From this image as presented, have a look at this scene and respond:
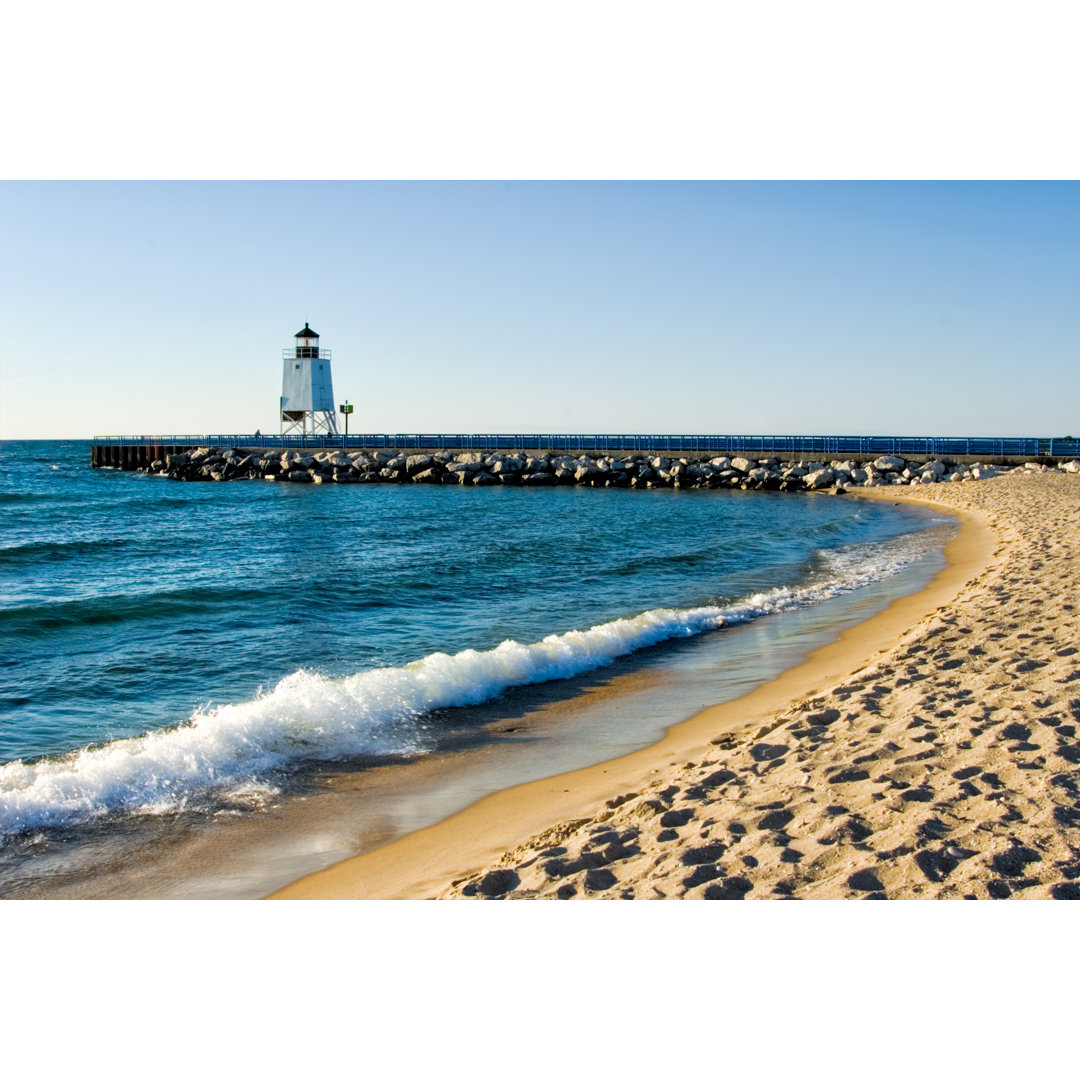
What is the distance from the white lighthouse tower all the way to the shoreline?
5352cm

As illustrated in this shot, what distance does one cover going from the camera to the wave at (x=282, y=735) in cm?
621

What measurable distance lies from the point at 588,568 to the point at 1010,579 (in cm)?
870

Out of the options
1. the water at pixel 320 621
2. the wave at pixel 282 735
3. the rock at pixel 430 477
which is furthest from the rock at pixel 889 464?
the wave at pixel 282 735

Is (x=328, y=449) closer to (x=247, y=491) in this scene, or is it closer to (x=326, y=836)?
(x=247, y=491)

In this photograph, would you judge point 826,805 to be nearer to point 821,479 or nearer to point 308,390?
point 821,479

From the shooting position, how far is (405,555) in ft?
67.2

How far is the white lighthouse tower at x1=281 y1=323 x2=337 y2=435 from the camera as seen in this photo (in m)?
57.5

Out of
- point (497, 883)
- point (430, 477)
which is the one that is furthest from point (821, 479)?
point (497, 883)

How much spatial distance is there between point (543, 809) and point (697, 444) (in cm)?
4597

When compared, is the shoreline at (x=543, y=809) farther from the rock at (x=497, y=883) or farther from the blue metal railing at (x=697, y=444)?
the blue metal railing at (x=697, y=444)

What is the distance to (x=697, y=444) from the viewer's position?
50125mm

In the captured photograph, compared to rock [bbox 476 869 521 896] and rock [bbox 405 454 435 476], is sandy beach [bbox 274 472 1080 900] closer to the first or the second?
rock [bbox 476 869 521 896]

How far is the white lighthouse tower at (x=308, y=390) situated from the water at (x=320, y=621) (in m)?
29.2

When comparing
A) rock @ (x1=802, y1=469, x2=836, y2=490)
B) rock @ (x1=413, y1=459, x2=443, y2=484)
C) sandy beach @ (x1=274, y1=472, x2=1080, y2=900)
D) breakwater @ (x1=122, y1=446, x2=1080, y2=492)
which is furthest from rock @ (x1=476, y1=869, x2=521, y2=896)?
rock @ (x1=413, y1=459, x2=443, y2=484)
